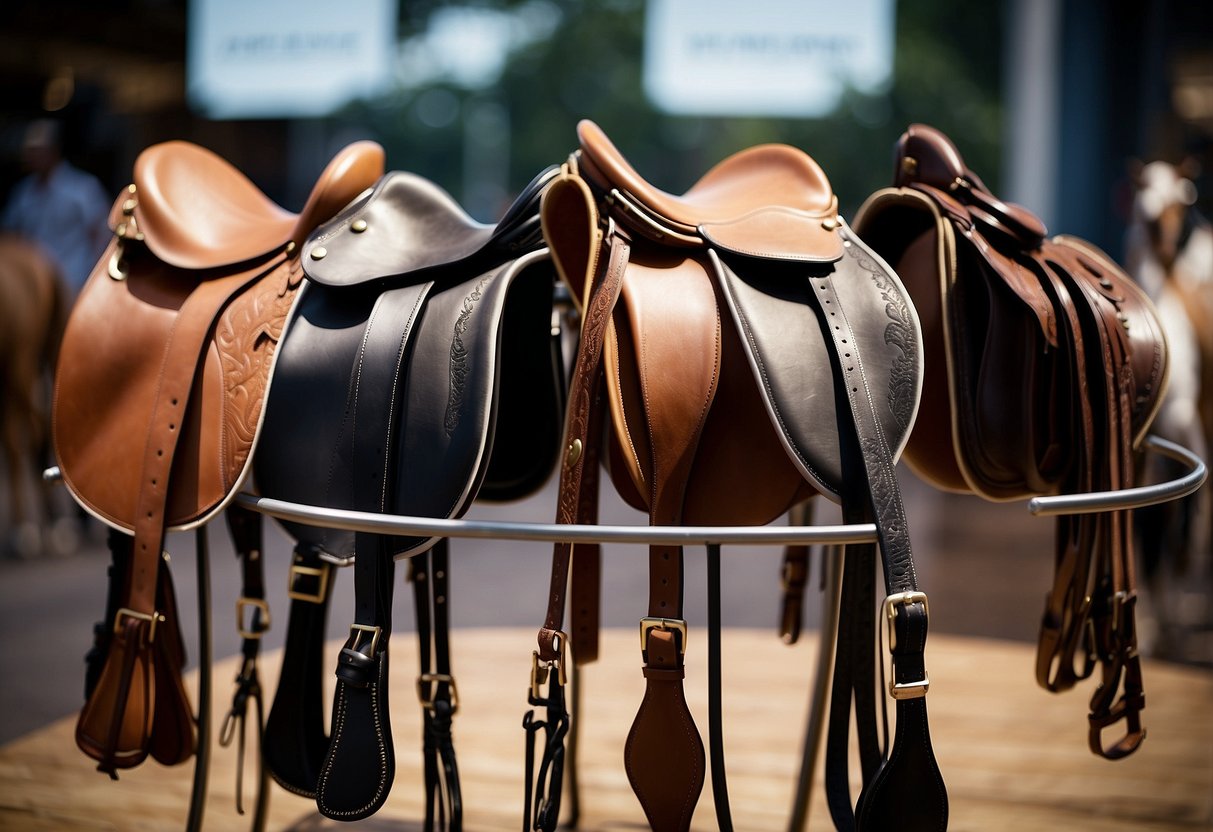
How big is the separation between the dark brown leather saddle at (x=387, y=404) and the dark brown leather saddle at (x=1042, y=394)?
43 cm

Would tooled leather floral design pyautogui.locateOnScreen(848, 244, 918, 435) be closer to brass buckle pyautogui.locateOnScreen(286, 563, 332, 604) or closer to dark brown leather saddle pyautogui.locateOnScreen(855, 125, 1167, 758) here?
dark brown leather saddle pyautogui.locateOnScreen(855, 125, 1167, 758)

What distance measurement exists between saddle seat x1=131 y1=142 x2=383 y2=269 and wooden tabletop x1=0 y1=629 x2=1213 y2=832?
0.83m

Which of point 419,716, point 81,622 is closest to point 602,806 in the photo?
point 419,716

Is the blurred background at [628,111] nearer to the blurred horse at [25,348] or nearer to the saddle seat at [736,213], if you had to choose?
the blurred horse at [25,348]

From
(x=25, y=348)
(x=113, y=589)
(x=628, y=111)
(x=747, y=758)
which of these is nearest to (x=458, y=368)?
(x=113, y=589)

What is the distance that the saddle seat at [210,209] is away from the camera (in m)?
1.16

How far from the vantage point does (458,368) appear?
965 mm

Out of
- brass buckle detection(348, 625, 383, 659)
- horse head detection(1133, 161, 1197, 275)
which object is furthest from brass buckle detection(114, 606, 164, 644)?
horse head detection(1133, 161, 1197, 275)

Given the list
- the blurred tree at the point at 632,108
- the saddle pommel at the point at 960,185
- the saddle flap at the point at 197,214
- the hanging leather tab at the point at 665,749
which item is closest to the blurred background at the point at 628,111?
the blurred tree at the point at 632,108

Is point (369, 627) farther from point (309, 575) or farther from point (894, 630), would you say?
point (894, 630)

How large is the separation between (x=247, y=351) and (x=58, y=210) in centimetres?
353

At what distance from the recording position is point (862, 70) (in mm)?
3992

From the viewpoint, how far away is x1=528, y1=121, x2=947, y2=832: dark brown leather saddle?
877mm

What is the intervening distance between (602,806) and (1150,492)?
972 millimetres
